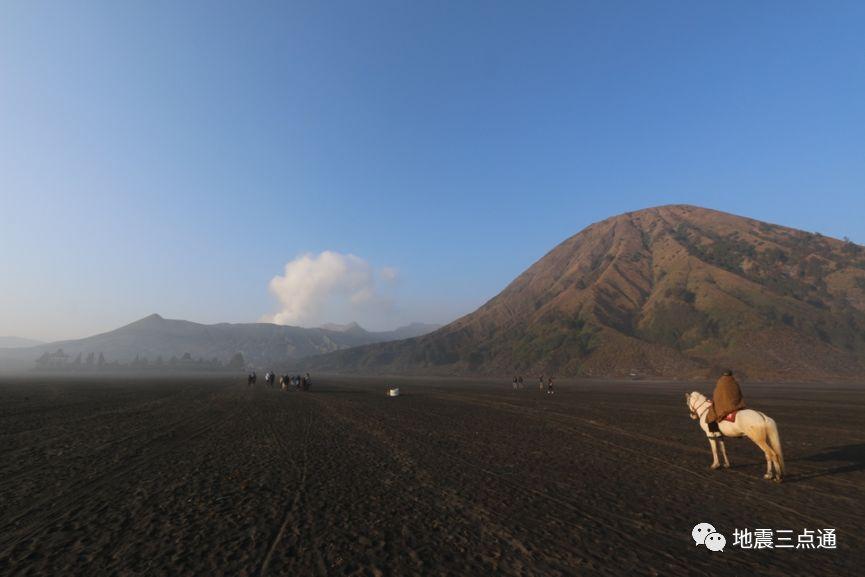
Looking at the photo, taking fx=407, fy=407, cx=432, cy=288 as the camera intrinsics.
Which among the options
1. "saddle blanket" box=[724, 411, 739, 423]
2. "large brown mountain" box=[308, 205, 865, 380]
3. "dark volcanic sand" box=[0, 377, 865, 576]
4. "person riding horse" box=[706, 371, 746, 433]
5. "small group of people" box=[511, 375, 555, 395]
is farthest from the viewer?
"large brown mountain" box=[308, 205, 865, 380]

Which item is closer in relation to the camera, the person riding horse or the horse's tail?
the horse's tail

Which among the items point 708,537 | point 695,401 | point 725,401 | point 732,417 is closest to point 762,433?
point 732,417

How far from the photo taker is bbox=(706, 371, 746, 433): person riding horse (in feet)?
39.2

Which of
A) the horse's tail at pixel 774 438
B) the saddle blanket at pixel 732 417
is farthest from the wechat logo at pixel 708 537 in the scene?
the saddle blanket at pixel 732 417

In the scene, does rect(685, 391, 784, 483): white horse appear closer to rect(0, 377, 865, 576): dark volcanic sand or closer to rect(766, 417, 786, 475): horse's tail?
rect(766, 417, 786, 475): horse's tail

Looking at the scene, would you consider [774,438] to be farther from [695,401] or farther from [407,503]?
[407,503]

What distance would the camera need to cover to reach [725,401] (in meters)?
12.1

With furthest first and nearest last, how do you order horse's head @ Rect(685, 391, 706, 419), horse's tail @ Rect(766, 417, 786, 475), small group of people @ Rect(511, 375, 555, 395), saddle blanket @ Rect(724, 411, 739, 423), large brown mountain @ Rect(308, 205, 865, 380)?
1. large brown mountain @ Rect(308, 205, 865, 380)
2. small group of people @ Rect(511, 375, 555, 395)
3. horse's head @ Rect(685, 391, 706, 419)
4. saddle blanket @ Rect(724, 411, 739, 423)
5. horse's tail @ Rect(766, 417, 786, 475)

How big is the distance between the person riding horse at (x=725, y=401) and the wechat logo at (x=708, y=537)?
17.5 feet

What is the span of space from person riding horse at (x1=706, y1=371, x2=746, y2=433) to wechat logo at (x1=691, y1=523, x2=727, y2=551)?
17.5 feet

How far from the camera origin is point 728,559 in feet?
21.3

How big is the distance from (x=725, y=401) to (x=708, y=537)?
20.6 ft

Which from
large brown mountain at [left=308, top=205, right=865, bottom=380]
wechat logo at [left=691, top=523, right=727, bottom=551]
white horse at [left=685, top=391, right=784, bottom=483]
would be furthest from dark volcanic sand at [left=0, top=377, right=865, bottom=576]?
Answer: large brown mountain at [left=308, top=205, right=865, bottom=380]

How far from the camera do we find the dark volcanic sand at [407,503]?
246 inches
